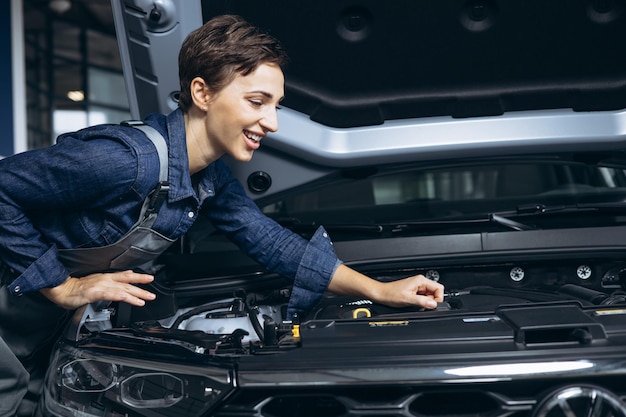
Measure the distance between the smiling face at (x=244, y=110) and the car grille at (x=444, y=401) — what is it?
52 cm

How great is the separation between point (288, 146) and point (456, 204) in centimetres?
47

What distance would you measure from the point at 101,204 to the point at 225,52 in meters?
0.38

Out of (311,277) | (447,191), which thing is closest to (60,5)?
(447,191)

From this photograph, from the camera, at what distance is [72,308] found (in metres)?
1.30

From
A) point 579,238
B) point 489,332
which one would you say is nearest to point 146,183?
point 489,332

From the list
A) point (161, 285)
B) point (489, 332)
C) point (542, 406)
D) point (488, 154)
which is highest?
point (488, 154)

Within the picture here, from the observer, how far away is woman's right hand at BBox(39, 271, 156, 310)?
1.23 meters

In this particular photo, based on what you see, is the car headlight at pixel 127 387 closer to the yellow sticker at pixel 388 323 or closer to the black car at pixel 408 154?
the black car at pixel 408 154

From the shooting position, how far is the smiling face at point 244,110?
4.34 feet

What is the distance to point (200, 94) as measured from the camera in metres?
1.35

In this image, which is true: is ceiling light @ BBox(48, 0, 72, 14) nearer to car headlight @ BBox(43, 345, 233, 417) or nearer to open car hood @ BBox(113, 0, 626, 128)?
open car hood @ BBox(113, 0, 626, 128)

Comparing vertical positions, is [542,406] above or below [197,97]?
below

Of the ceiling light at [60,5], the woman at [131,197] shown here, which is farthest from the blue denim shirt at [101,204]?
A: the ceiling light at [60,5]

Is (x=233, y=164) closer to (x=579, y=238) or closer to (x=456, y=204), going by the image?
(x=456, y=204)
